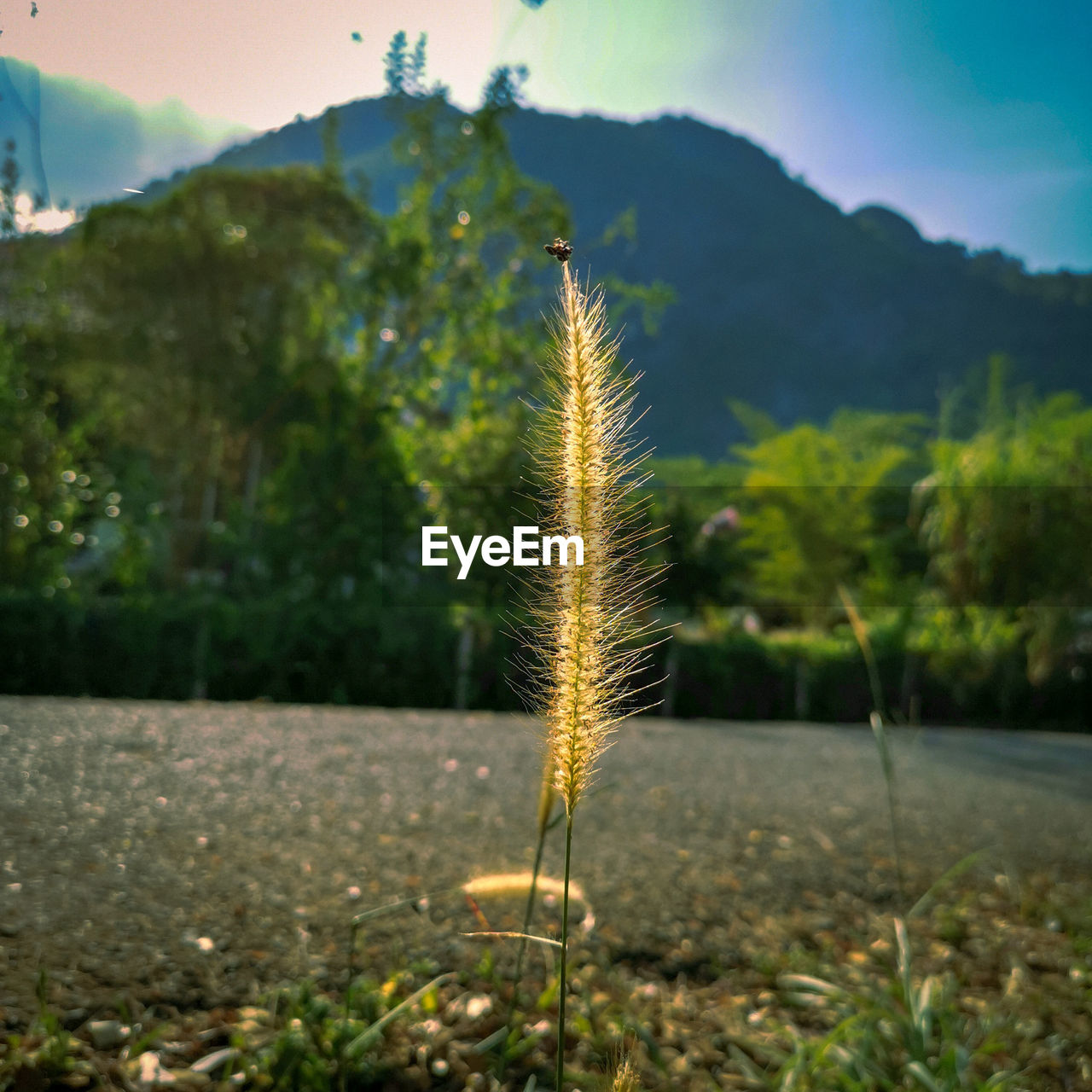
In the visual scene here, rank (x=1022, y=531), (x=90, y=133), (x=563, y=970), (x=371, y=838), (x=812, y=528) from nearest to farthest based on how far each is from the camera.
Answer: (x=563, y=970) < (x=90, y=133) < (x=371, y=838) < (x=1022, y=531) < (x=812, y=528)

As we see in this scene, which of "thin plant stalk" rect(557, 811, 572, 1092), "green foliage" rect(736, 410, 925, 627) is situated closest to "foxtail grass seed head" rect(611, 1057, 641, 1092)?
"thin plant stalk" rect(557, 811, 572, 1092)

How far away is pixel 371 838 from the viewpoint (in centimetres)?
206

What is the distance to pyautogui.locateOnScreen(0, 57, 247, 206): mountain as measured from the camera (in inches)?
30.3

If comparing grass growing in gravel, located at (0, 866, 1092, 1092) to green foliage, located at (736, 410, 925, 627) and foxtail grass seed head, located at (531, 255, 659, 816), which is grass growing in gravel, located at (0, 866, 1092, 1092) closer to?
foxtail grass seed head, located at (531, 255, 659, 816)

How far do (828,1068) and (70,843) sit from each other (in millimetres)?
1198

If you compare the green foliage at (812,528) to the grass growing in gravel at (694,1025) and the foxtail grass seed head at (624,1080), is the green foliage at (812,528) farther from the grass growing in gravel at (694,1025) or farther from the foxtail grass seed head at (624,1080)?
the foxtail grass seed head at (624,1080)

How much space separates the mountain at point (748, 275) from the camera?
2.00 meters

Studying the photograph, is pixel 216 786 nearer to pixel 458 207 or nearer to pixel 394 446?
pixel 394 446

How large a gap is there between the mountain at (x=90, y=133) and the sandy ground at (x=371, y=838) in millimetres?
615

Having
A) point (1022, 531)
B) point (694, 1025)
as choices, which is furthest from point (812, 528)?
point (694, 1025)

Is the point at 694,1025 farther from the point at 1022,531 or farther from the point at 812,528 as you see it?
the point at 812,528

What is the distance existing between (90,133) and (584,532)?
2.18ft

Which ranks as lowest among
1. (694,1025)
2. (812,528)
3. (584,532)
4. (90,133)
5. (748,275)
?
(694,1025)

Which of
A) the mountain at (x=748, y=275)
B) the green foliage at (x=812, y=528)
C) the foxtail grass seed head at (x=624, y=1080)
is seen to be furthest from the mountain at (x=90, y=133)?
the green foliage at (x=812, y=528)
